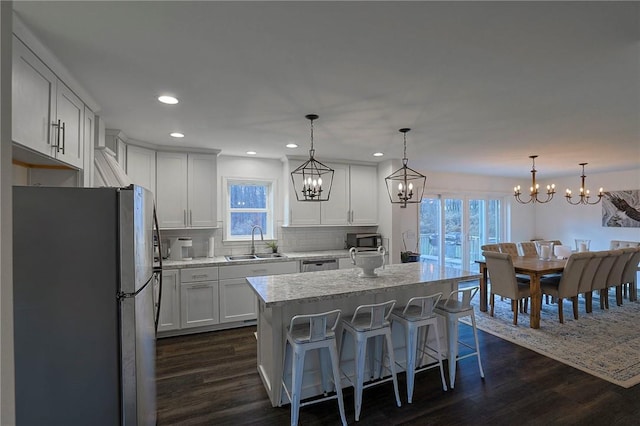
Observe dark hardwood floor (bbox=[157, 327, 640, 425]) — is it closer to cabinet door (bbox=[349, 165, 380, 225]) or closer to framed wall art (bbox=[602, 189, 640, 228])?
cabinet door (bbox=[349, 165, 380, 225])

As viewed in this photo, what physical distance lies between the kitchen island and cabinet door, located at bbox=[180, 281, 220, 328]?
4.23ft

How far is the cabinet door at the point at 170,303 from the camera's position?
369 centimetres

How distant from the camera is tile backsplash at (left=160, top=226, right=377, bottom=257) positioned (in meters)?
4.41

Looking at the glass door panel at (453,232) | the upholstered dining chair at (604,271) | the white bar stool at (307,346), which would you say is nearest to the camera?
the white bar stool at (307,346)

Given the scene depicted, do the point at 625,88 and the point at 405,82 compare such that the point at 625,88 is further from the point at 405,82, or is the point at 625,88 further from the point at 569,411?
the point at 569,411

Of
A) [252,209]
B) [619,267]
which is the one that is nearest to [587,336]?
[619,267]

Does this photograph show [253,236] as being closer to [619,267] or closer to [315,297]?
[315,297]

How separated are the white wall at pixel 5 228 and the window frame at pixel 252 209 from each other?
12.9 feet

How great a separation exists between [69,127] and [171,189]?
6.45 ft

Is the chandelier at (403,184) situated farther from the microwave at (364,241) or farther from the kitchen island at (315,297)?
the kitchen island at (315,297)

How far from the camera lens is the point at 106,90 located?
224cm

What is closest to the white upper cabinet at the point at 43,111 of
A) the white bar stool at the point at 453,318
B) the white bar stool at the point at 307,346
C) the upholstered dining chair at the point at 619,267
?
the white bar stool at the point at 307,346

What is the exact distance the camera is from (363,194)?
5184 millimetres

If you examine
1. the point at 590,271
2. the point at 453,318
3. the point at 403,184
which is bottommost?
the point at 453,318
